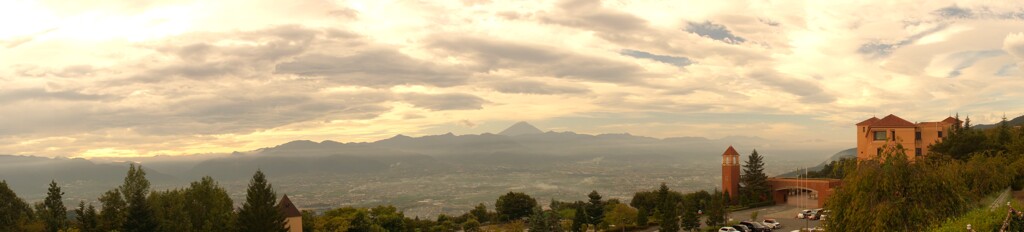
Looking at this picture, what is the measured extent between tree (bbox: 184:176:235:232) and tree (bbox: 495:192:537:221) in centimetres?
2837

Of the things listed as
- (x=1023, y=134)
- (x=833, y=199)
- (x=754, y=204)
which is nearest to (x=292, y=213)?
(x=833, y=199)

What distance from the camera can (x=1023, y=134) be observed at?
44.6m

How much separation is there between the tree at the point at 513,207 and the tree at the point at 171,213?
1220 inches

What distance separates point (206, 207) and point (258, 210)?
6.76 m

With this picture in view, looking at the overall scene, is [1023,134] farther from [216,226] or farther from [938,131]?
[216,226]

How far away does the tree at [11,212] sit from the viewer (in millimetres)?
43812

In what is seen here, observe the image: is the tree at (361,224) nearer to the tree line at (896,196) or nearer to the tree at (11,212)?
the tree at (11,212)

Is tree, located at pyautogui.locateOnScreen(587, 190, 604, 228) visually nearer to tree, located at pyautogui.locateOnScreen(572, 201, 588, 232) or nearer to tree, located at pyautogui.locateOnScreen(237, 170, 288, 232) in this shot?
tree, located at pyautogui.locateOnScreen(572, 201, 588, 232)

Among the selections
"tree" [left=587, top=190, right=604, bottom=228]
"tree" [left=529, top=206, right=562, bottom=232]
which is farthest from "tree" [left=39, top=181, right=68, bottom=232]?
"tree" [left=587, top=190, right=604, bottom=228]

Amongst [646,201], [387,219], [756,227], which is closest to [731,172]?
[646,201]

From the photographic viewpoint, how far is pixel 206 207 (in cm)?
4122

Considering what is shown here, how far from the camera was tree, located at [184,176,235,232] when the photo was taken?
4031 centimetres

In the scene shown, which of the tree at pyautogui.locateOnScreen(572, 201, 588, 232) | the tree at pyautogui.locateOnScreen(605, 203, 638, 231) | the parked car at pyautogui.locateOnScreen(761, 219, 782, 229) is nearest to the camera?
the parked car at pyautogui.locateOnScreen(761, 219, 782, 229)

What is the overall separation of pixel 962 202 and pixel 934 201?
3.41ft
